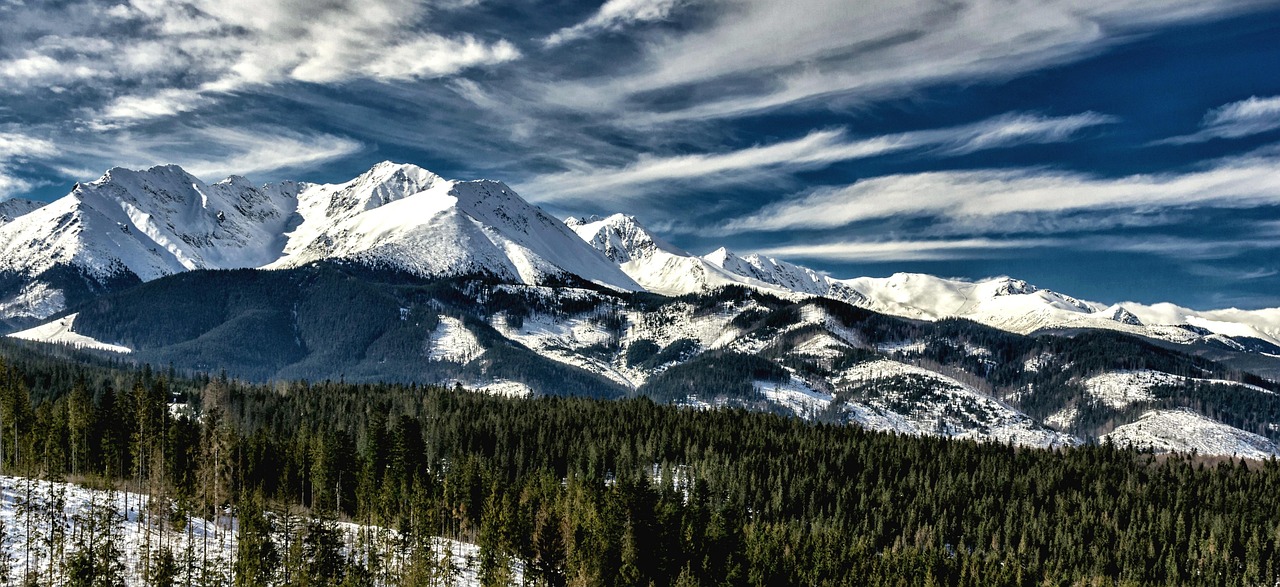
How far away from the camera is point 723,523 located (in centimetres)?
18138

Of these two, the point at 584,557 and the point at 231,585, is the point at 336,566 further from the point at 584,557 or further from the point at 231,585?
the point at 584,557

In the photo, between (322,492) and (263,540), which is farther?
(322,492)

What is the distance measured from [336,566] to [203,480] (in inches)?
1063

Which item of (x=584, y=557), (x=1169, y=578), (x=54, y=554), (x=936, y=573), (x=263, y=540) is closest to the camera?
(x=54, y=554)

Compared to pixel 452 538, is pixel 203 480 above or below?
above

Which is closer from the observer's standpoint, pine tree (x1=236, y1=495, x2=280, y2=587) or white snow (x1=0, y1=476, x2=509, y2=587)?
pine tree (x1=236, y1=495, x2=280, y2=587)

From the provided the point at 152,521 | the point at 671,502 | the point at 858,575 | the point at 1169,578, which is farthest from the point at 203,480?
the point at 1169,578

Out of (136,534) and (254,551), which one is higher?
(254,551)

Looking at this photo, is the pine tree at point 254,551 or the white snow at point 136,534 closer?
the pine tree at point 254,551

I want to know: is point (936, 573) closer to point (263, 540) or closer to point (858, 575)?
point (858, 575)

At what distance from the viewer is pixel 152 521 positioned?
136125 millimetres

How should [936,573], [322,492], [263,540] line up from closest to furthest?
1. [263,540]
2. [322,492]
3. [936,573]

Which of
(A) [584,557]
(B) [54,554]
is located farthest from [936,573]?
(B) [54,554]

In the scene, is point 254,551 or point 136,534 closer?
point 254,551
